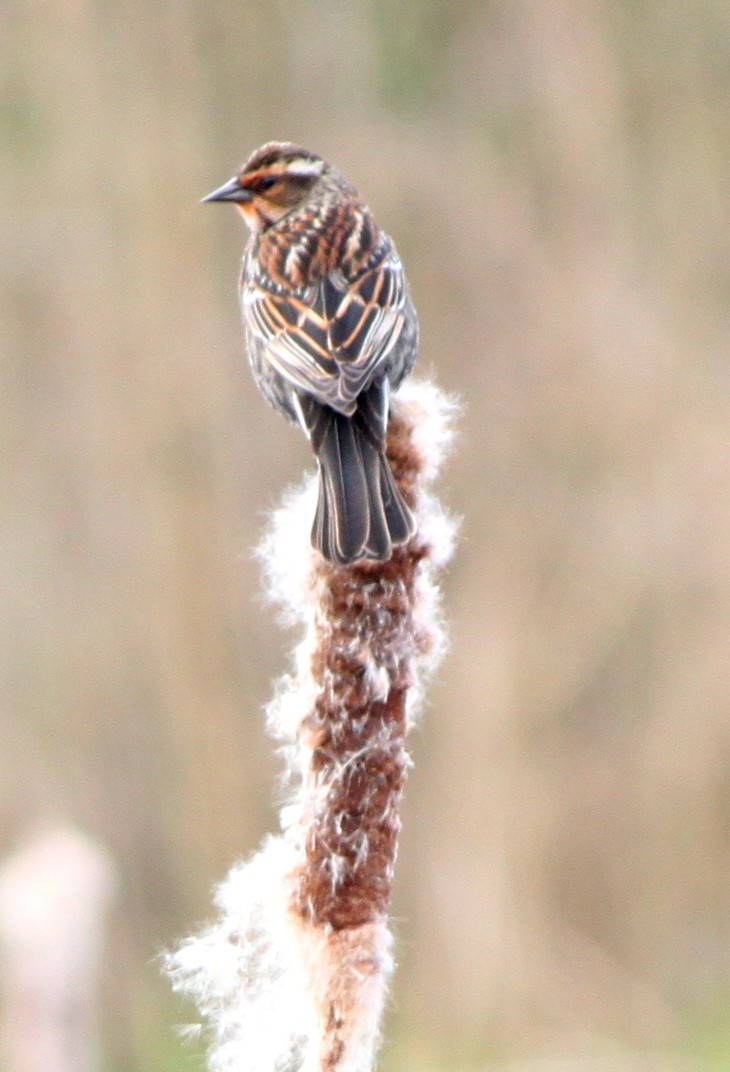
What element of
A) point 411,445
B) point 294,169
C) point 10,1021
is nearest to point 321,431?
point 411,445

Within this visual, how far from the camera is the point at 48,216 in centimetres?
658

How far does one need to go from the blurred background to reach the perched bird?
9.64 ft

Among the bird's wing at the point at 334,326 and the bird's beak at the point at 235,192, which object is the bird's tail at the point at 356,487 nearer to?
the bird's wing at the point at 334,326

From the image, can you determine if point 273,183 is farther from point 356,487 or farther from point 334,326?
point 356,487

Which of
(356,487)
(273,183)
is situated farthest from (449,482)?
(356,487)

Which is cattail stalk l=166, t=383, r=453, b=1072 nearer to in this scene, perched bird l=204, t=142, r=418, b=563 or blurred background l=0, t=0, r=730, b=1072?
perched bird l=204, t=142, r=418, b=563

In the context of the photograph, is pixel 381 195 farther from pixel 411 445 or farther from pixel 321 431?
pixel 411 445

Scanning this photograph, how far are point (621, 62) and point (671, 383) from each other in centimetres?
134

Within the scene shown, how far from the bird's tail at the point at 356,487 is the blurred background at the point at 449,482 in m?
3.67

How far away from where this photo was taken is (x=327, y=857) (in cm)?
159

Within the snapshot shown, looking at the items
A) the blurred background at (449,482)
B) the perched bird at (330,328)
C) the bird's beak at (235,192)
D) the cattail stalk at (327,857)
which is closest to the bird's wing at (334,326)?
the perched bird at (330,328)

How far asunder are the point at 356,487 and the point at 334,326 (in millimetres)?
589

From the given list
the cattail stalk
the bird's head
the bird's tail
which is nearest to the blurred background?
the bird's head

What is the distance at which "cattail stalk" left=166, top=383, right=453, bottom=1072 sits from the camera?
159 centimetres
